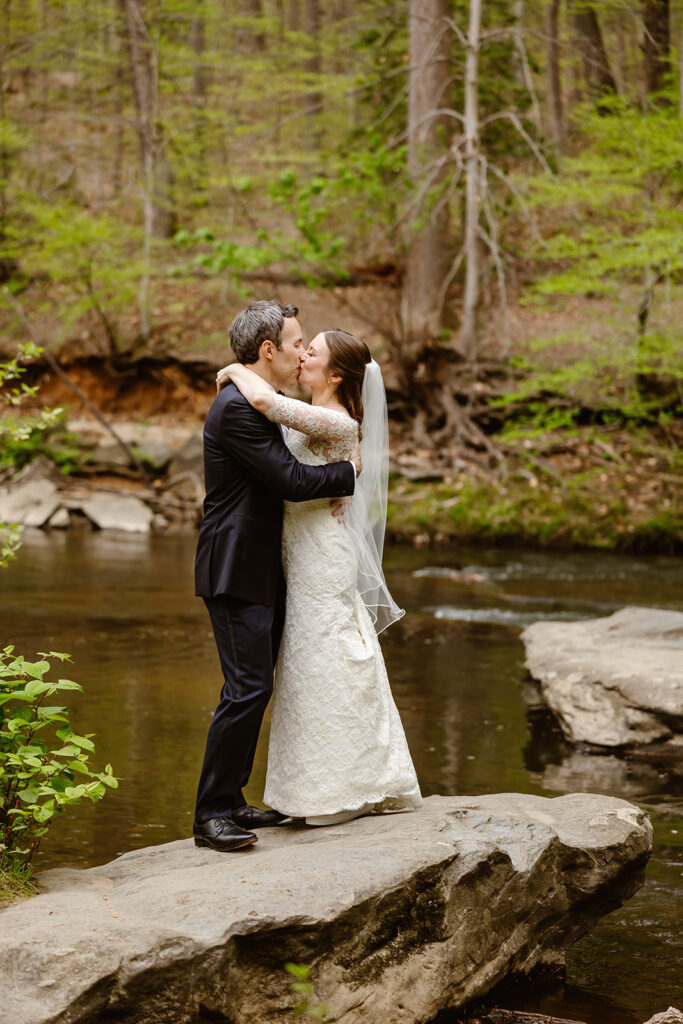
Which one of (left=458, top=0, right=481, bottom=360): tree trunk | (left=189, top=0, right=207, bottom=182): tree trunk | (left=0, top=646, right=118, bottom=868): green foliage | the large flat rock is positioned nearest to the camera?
the large flat rock

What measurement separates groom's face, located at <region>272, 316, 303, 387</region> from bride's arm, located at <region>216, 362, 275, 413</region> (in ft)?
0.36

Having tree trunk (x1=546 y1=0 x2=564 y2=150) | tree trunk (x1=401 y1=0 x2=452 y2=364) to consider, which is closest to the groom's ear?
tree trunk (x1=401 y1=0 x2=452 y2=364)

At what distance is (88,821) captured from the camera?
17.7 feet

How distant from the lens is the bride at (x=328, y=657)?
13.1 feet

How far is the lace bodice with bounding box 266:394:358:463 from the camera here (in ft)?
12.8

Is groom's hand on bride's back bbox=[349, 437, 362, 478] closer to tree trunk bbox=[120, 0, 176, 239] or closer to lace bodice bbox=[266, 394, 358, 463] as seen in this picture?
lace bodice bbox=[266, 394, 358, 463]

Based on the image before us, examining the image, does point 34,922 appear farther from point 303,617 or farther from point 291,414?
point 291,414

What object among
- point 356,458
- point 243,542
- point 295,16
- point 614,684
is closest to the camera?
point 243,542

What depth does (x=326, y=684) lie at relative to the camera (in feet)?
13.3

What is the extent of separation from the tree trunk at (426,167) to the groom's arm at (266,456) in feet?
49.6

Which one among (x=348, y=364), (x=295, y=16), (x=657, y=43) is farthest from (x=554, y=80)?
(x=348, y=364)

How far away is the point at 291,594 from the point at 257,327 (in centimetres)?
108

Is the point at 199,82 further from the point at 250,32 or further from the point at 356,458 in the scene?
the point at 356,458

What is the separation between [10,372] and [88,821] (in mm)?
2570
